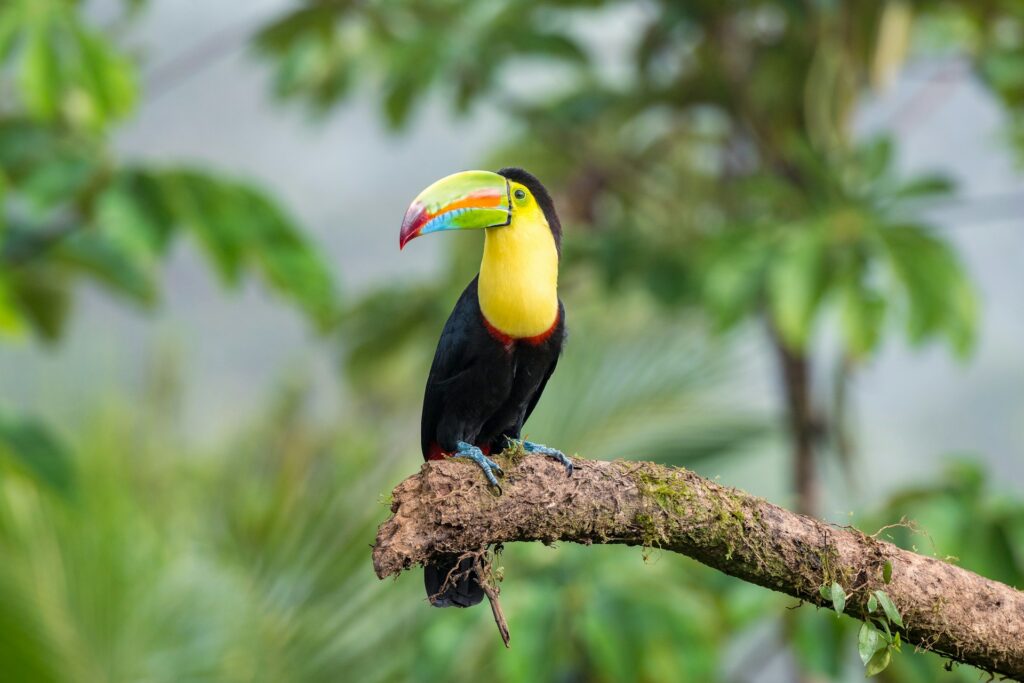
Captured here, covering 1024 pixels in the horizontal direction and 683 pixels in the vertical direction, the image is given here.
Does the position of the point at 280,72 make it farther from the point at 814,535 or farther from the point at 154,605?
the point at 814,535

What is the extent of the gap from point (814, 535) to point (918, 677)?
85.8 inches

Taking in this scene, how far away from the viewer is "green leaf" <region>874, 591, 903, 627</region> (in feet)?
6.70

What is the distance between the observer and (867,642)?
205 centimetres

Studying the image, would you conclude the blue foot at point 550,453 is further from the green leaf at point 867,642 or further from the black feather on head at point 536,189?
the green leaf at point 867,642

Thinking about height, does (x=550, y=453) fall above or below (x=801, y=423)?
below

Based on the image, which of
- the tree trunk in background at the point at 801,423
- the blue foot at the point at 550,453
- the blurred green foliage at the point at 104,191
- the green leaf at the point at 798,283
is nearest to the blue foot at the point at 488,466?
the blue foot at the point at 550,453

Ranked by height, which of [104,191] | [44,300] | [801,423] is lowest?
[801,423]

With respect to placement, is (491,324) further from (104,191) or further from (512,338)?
(104,191)

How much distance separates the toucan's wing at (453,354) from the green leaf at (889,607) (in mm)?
876

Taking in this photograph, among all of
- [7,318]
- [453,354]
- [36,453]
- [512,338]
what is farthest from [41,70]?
[512,338]

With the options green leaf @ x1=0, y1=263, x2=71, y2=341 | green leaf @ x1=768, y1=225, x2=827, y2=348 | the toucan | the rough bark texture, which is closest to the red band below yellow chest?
the toucan

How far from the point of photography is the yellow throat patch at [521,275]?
2.10 metres

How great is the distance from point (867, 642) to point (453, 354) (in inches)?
37.4

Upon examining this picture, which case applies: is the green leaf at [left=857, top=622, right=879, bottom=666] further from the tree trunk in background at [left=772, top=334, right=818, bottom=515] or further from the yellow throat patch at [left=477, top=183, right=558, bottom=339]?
the tree trunk in background at [left=772, top=334, right=818, bottom=515]
